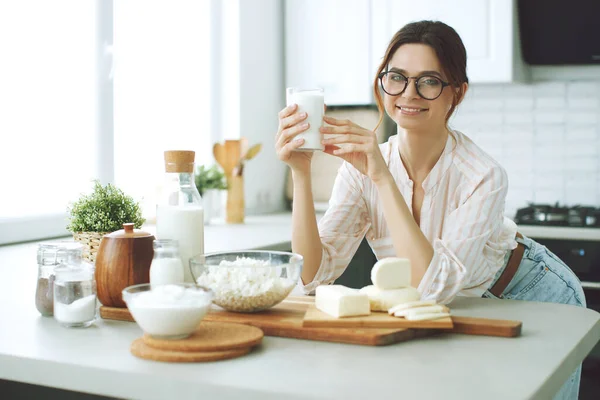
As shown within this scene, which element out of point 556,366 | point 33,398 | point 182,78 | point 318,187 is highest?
point 182,78

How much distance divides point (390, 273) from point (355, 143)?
458 millimetres

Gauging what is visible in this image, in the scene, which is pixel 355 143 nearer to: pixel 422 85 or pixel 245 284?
pixel 422 85

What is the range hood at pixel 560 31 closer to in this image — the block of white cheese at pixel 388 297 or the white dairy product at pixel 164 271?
the block of white cheese at pixel 388 297

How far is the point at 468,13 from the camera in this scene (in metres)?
3.55

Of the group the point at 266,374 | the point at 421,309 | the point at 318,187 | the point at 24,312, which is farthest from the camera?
the point at 318,187

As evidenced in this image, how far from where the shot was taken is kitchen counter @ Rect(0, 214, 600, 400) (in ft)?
3.21

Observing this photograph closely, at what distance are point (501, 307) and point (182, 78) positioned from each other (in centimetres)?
242

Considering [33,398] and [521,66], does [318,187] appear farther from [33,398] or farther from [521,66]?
[33,398]

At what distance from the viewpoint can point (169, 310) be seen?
3.69ft

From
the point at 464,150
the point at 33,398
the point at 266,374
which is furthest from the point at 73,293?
the point at 464,150

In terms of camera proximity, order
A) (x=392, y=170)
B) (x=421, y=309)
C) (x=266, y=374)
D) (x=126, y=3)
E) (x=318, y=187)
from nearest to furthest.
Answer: (x=266, y=374) → (x=421, y=309) → (x=392, y=170) → (x=126, y=3) → (x=318, y=187)

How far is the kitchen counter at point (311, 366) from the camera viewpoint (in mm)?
978

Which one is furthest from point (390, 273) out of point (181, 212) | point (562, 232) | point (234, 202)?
point (234, 202)

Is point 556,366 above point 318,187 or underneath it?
underneath
